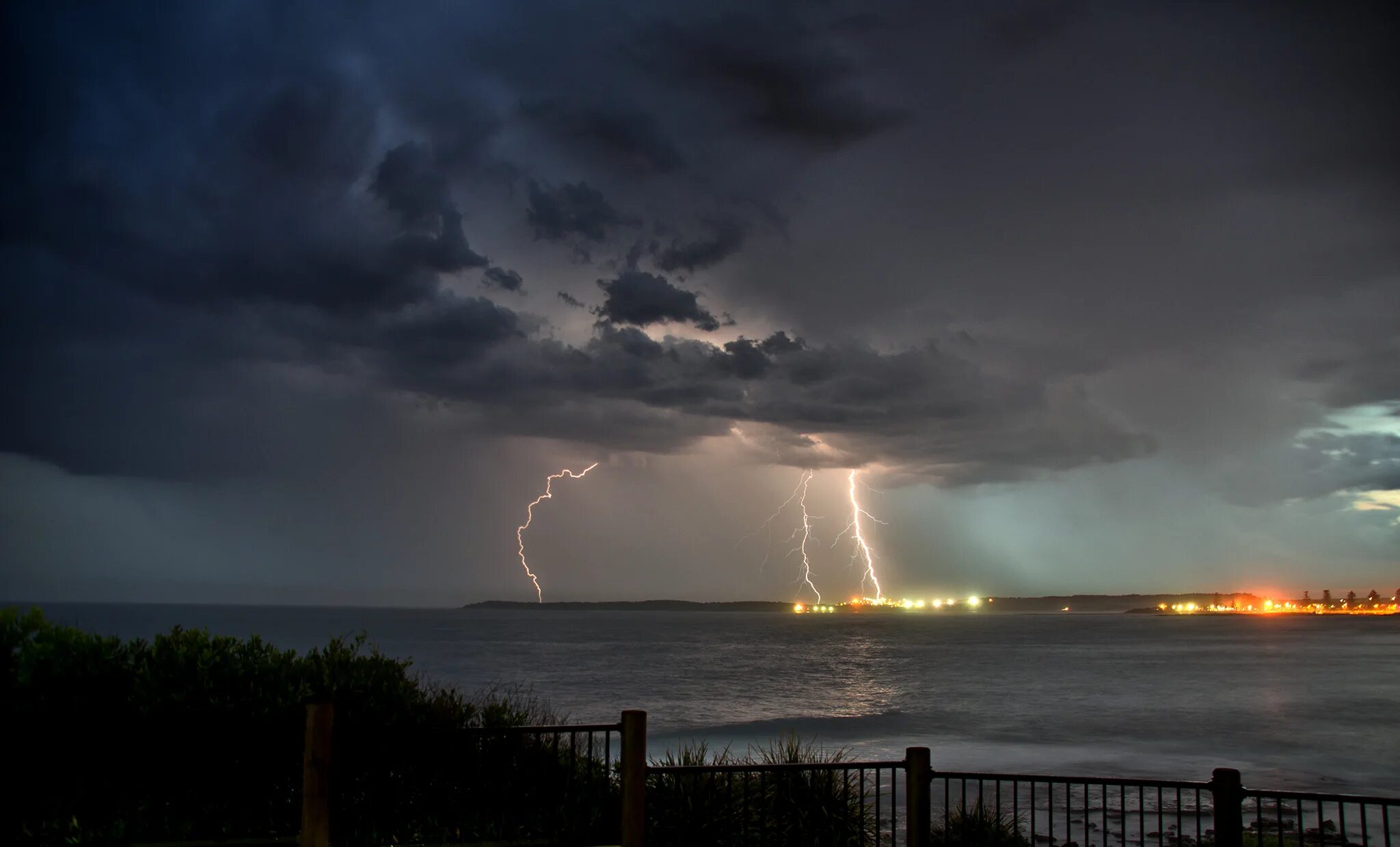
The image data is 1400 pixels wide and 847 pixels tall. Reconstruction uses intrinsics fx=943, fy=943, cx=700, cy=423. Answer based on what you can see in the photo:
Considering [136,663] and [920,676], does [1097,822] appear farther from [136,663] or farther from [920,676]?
[920,676]

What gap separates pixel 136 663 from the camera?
29.8 feet

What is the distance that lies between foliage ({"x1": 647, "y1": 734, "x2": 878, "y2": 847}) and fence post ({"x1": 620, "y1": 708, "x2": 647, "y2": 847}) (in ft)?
3.33

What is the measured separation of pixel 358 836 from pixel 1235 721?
44747mm

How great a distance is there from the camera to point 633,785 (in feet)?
25.5

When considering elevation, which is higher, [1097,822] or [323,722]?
[323,722]

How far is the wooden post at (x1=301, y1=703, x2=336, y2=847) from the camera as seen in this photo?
744 centimetres

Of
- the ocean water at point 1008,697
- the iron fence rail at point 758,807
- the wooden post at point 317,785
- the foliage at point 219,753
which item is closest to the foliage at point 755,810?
the iron fence rail at point 758,807

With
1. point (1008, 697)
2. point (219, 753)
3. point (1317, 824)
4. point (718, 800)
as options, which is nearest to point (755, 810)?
point (718, 800)

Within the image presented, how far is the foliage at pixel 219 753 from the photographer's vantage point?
27.5 ft

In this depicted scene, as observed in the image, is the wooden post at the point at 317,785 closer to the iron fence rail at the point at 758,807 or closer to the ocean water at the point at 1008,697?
the iron fence rail at the point at 758,807

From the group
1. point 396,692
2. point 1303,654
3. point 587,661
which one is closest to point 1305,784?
point 396,692

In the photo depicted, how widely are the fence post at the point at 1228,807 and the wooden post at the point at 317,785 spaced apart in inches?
278

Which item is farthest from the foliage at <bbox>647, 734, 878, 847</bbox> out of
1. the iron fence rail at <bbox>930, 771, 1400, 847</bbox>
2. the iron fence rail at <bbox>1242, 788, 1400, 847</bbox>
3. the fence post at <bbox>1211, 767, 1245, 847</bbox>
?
the iron fence rail at <bbox>1242, 788, 1400, 847</bbox>

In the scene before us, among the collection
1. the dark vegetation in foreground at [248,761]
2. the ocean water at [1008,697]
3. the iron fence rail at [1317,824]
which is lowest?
the ocean water at [1008,697]
